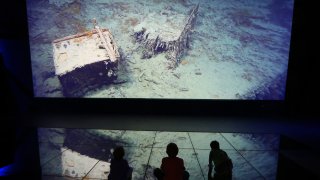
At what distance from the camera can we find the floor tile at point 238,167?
11.0ft

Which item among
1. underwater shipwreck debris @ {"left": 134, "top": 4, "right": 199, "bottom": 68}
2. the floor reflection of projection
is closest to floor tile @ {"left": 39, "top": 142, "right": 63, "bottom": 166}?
the floor reflection of projection

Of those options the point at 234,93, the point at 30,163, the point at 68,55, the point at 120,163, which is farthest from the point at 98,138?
the point at 234,93

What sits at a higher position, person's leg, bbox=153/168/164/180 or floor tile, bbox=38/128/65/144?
person's leg, bbox=153/168/164/180

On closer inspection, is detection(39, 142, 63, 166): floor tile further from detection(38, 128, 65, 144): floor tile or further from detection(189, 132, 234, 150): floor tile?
detection(189, 132, 234, 150): floor tile

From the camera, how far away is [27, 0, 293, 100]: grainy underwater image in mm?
7082

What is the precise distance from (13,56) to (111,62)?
3023mm

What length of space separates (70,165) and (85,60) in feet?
13.5

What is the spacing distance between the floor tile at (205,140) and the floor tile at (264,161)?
1.43 ft

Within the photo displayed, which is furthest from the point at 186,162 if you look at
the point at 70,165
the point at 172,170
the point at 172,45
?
the point at 172,45

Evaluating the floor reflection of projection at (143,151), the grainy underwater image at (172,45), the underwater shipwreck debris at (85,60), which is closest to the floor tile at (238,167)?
the floor reflection of projection at (143,151)

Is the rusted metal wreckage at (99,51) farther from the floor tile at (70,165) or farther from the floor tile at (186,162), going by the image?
the floor tile at (70,165)

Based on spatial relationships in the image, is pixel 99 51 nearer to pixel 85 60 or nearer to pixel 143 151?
pixel 85 60

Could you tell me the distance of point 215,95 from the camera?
7.25 metres

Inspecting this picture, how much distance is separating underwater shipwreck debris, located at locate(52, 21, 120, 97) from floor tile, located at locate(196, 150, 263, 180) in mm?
4045
